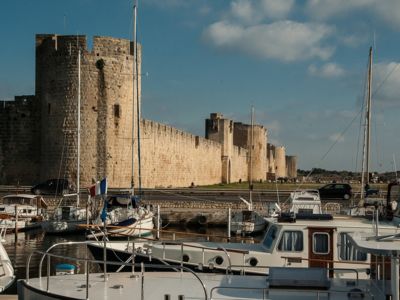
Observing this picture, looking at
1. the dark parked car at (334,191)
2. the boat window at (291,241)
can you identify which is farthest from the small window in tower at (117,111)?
the boat window at (291,241)

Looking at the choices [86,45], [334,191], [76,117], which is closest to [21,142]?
[76,117]

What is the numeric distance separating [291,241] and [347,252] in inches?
39.7

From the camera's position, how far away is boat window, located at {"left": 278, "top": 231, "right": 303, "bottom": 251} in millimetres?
11438

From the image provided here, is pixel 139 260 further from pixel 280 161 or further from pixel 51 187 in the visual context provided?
pixel 280 161

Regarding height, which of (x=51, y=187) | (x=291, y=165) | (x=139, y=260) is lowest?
(x=139, y=260)

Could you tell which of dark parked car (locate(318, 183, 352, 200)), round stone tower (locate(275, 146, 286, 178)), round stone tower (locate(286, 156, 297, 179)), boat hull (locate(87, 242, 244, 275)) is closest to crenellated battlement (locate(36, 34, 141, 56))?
dark parked car (locate(318, 183, 352, 200))

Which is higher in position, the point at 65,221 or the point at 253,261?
the point at 253,261

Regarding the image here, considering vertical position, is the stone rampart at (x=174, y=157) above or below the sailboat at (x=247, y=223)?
above

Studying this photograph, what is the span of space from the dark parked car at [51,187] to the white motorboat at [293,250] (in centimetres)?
2028

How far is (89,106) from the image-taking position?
32969mm

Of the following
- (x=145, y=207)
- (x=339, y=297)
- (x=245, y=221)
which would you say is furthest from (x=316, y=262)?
(x=145, y=207)

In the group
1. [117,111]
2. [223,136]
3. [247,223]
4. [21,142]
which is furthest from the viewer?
[223,136]

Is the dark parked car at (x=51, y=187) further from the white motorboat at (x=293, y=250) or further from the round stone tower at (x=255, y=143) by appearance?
the round stone tower at (x=255, y=143)

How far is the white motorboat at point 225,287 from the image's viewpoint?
7.65 meters
